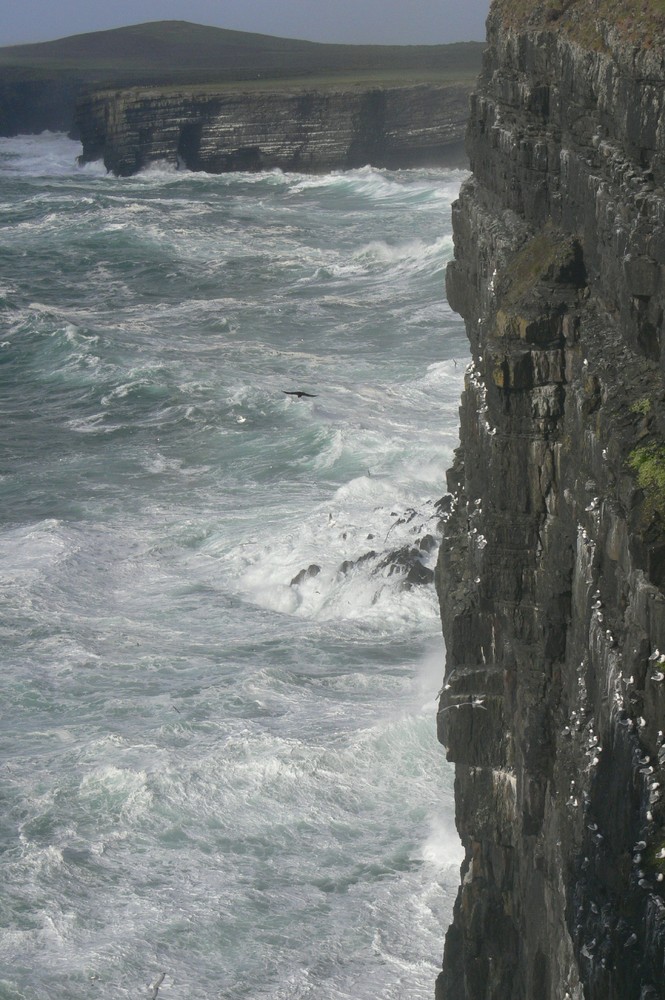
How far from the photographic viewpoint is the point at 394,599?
79.0 ft

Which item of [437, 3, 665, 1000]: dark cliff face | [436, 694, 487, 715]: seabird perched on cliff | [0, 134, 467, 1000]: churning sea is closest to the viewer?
[437, 3, 665, 1000]: dark cliff face

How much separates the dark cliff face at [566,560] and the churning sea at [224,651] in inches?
130

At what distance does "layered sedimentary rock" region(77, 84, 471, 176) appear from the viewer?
92812 mm

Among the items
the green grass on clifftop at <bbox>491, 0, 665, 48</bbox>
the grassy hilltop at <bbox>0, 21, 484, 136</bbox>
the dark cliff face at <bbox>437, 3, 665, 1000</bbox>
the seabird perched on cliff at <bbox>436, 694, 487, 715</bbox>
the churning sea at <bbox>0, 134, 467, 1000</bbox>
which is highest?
the grassy hilltop at <bbox>0, 21, 484, 136</bbox>

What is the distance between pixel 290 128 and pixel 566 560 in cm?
8575

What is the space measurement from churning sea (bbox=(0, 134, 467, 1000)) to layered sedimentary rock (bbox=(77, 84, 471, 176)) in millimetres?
47067

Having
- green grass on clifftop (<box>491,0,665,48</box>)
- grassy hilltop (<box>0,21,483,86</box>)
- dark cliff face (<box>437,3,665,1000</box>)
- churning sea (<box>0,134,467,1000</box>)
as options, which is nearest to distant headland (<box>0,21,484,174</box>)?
grassy hilltop (<box>0,21,483,86</box>)

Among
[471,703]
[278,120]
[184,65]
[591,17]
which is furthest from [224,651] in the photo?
[184,65]

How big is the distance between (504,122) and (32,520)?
15.7 meters

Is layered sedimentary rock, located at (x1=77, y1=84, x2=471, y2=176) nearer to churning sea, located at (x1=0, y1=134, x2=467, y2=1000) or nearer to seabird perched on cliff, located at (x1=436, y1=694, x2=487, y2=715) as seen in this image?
churning sea, located at (x1=0, y1=134, x2=467, y2=1000)

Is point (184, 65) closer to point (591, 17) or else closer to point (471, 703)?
point (591, 17)

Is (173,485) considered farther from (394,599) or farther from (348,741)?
(348,741)

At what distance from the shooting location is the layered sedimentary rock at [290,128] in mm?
92812

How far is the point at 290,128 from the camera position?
9338cm
